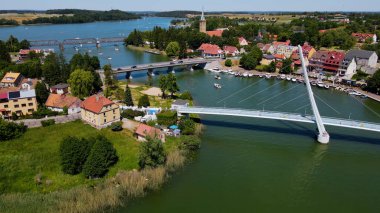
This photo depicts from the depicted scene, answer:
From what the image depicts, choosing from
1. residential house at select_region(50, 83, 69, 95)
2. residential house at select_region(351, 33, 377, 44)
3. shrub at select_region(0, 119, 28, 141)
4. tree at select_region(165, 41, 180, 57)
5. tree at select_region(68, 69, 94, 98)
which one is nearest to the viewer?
shrub at select_region(0, 119, 28, 141)

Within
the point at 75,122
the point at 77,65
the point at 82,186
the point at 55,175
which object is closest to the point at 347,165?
the point at 82,186

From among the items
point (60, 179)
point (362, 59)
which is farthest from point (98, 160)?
point (362, 59)

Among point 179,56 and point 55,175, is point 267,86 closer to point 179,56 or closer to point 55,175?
point 179,56

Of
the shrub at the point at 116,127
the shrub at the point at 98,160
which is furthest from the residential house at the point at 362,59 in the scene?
the shrub at the point at 98,160

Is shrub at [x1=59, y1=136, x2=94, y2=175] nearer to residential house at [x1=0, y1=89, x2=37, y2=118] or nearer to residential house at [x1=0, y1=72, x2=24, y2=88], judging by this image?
residential house at [x1=0, y1=89, x2=37, y2=118]

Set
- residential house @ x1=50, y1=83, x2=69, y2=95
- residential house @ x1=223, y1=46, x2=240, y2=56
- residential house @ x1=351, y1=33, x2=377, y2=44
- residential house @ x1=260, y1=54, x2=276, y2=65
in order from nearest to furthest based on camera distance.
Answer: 1. residential house @ x1=50, y1=83, x2=69, y2=95
2. residential house @ x1=260, y1=54, x2=276, y2=65
3. residential house @ x1=223, y1=46, x2=240, y2=56
4. residential house @ x1=351, y1=33, x2=377, y2=44

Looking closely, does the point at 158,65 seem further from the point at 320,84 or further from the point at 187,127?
the point at 187,127

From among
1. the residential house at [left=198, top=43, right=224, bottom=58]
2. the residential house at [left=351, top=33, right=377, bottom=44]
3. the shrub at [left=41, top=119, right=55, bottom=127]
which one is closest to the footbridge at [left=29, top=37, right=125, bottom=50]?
the residential house at [left=198, top=43, right=224, bottom=58]
